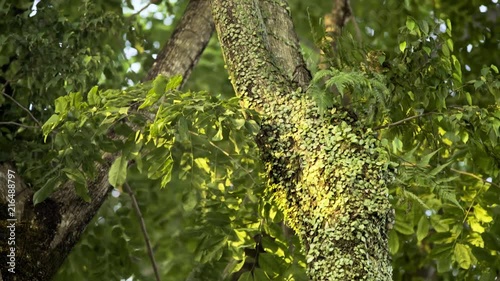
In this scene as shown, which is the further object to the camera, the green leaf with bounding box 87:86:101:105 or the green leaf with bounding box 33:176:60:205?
the green leaf with bounding box 33:176:60:205

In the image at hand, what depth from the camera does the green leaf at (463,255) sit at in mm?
5684

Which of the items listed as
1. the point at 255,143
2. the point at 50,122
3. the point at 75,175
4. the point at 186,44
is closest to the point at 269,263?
the point at 255,143

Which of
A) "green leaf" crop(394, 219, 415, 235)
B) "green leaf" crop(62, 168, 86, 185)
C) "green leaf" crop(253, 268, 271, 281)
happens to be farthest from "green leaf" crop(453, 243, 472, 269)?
"green leaf" crop(62, 168, 86, 185)

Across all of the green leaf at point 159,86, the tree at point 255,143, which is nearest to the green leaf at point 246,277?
the tree at point 255,143

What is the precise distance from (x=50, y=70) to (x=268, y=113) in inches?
76.4

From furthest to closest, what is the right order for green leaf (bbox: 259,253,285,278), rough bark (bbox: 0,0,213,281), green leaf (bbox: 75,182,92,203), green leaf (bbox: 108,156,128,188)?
green leaf (bbox: 259,253,285,278)
rough bark (bbox: 0,0,213,281)
green leaf (bbox: 75,182,92,203)
green leaf (bbox: 108,156,128,188)

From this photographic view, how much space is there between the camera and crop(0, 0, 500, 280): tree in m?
4.24

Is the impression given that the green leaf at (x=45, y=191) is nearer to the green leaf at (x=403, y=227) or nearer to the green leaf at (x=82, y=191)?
the green leaf at (x=82, y=191)

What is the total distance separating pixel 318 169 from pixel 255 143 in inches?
26.2

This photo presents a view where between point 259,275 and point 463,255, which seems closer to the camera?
point 259,275

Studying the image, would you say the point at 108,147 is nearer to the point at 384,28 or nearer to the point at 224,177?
the point at 224,177

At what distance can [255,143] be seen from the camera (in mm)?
4805

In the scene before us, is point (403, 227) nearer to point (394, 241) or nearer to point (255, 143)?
point (394, 241)

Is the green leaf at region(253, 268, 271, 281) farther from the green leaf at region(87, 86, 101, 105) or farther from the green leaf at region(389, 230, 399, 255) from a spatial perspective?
the green leaf at region(87, 86, 101, 105)
